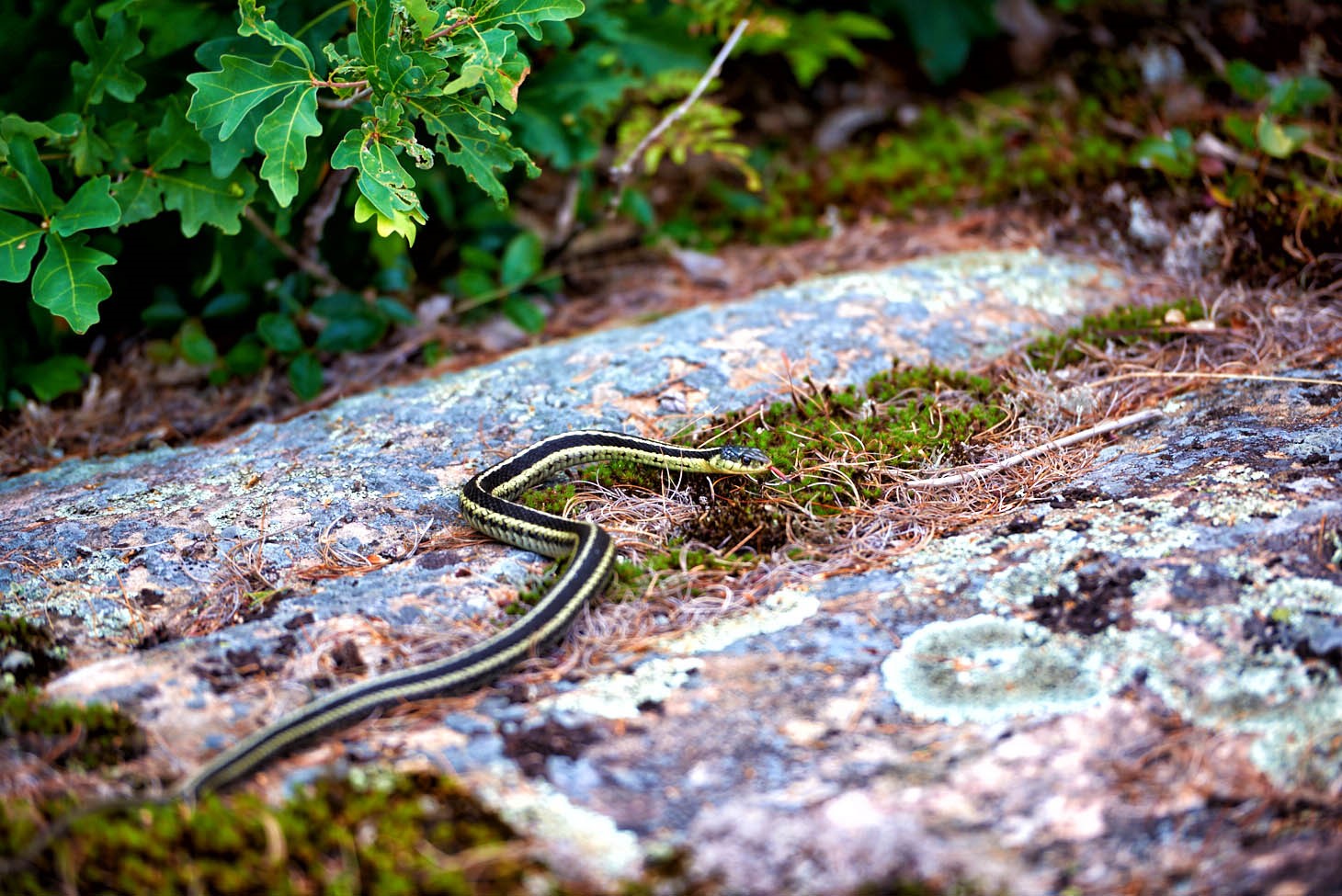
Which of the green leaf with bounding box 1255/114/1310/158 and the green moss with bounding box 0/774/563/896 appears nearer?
the green moss with bounding box 0/774/563/896

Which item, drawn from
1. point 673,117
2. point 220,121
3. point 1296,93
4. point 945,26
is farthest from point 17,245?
point 1296,93

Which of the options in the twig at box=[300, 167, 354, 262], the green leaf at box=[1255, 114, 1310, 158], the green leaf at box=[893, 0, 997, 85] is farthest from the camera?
the green leaf at box=[893, 0, 997, 85]

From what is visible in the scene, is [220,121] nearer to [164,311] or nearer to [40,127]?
[40,127]

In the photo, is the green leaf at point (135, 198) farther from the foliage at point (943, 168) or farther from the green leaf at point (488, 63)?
the foliage at point (943, 168)

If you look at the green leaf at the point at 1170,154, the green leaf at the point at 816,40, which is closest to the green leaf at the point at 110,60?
the green leaf at the point at 816,40

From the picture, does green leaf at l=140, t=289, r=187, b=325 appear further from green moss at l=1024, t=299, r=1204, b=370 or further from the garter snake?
green moss at l=1024, t=299, r=1204, b=370

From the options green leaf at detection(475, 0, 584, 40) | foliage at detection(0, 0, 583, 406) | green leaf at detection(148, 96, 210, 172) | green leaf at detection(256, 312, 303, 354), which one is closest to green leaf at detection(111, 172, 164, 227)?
foliage at detection(0, 0, 583, 406)

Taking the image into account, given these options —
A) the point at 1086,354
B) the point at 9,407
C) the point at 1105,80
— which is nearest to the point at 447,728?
the point at 1086,354
